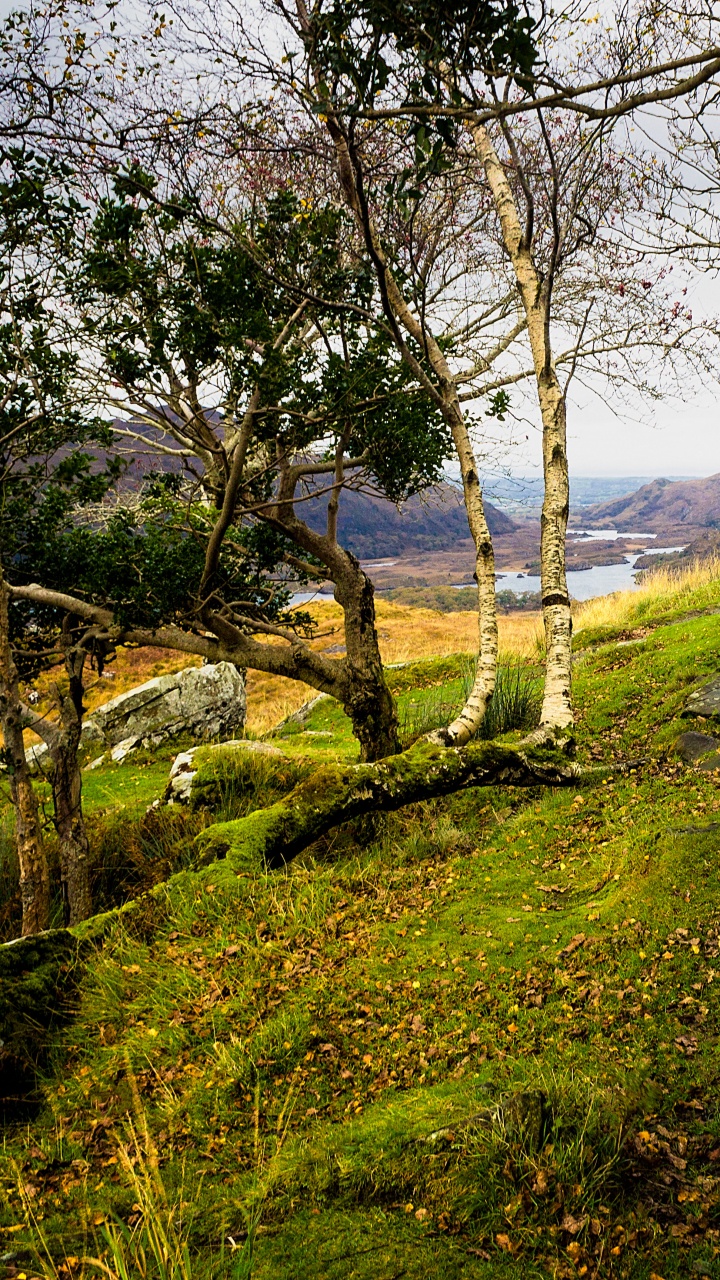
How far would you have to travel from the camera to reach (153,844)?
8.80 meters

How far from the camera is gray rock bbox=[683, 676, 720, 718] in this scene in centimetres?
754

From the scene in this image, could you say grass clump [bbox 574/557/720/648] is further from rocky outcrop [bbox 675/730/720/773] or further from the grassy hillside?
the grassy hillside

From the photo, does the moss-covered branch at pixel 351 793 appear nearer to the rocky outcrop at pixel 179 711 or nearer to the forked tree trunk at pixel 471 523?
the forked tree trunk at pixel 471 523

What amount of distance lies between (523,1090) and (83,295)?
22.8 feet

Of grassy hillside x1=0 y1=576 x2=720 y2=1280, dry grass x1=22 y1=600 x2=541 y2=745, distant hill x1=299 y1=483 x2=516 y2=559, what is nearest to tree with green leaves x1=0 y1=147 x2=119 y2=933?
grassy hillside x1=0 y1=576 x2=720 y2=1280

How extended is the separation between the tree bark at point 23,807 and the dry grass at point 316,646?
968 centimetres

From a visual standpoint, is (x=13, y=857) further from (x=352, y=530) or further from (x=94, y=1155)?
(x=352, y=530)

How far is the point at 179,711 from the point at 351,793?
32.7ft

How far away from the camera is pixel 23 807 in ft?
21.3

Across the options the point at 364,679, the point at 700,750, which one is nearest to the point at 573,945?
the point at 700,750

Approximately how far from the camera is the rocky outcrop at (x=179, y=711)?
610 inches

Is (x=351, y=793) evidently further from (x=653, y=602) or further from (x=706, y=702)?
(x=653, y=602)

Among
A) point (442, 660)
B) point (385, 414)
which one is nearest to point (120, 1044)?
point (385, 414)

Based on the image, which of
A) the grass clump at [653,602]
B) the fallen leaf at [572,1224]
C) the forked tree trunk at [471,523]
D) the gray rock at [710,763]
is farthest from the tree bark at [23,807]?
the grass clump at [653,602]
